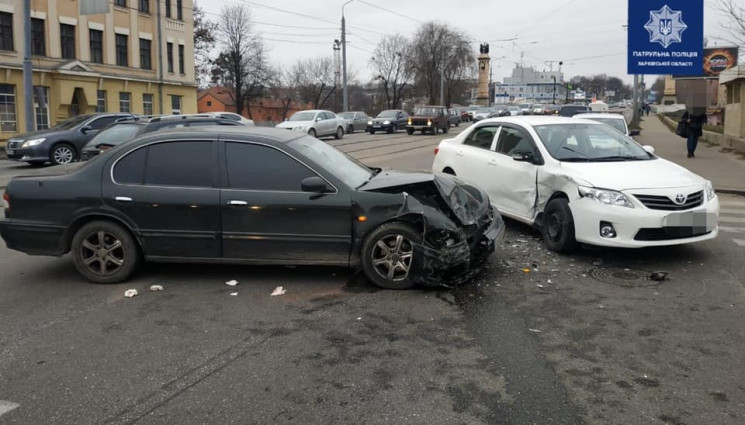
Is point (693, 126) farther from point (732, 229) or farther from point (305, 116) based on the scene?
point (305, 116)

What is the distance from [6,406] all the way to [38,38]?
34.9m

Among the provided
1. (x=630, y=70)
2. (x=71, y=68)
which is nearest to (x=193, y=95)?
(x=71, y=68)

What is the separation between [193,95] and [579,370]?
1789 inches

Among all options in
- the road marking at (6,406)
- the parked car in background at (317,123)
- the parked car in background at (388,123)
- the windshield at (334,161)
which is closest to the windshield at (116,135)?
the windshield at (334,161)

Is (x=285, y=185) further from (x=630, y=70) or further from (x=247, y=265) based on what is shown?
(x=630, y=70)

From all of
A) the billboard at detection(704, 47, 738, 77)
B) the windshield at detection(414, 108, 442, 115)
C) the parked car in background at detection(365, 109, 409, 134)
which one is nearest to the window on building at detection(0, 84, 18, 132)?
the parked car in background at detection(365, 109, 409, 134)

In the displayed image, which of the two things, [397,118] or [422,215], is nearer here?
[422,215]

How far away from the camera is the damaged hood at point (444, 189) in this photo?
5.98 meters

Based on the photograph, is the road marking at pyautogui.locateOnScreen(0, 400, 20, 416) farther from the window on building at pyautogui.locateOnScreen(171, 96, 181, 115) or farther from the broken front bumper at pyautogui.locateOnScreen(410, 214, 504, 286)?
the window on building at pyautogui.locateOnScreen(171, 96, 181, 115)

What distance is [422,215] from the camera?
→ 5715 mm

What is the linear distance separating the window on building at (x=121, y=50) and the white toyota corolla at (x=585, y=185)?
1394 inches

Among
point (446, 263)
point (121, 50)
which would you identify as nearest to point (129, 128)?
point (446, 263)

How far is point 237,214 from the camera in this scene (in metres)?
5.86

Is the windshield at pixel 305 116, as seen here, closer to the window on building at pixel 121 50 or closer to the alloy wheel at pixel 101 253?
the window on building at pixel 121 50
